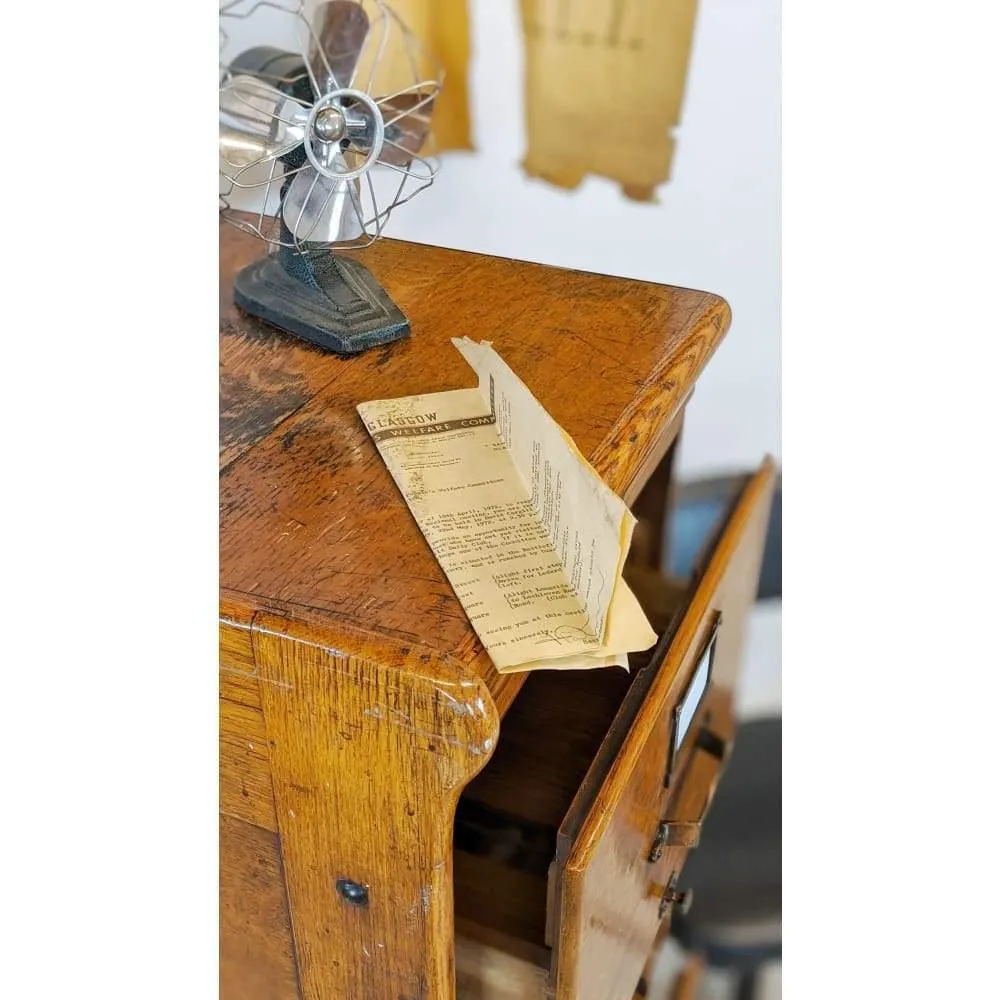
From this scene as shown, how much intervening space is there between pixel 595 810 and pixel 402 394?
35 centimetres

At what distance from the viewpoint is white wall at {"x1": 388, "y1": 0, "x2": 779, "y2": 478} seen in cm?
130

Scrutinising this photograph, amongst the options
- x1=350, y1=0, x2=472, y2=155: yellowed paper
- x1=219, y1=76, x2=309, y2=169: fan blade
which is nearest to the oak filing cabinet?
x1=219, y1=76, x2=309, y2=169: fan blade

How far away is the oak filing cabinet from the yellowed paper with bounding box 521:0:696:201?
1.34ft

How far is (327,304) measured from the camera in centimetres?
91

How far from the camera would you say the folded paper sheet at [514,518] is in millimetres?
575

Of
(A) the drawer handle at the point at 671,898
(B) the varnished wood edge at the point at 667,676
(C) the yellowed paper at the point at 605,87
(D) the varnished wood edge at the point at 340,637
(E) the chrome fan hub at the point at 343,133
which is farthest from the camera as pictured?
(C) the yellowed paper at the point at 605,87

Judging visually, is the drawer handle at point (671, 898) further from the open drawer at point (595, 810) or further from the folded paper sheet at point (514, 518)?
the folded paper sheet at point (514, 518)

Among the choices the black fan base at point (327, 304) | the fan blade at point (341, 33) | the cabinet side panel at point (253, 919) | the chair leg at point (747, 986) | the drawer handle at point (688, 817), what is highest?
the fan blade at point (341, 33)

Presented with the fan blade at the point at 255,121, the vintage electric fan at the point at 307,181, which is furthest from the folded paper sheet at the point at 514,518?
the fan blade at the point at 255,121

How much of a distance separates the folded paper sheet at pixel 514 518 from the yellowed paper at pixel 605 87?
68 centimetres
